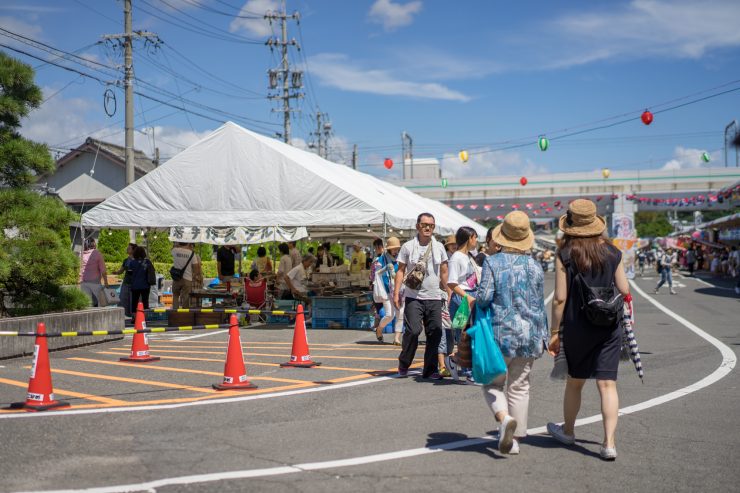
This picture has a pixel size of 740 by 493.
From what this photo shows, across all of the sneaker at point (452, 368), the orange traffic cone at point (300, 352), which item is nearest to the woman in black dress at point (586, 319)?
the sneaker at point (452, 368)

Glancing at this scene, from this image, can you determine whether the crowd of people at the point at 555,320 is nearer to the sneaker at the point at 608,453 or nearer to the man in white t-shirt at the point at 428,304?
the sneaker at the point at 608,453

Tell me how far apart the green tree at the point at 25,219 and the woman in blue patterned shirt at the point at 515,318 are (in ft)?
29.2

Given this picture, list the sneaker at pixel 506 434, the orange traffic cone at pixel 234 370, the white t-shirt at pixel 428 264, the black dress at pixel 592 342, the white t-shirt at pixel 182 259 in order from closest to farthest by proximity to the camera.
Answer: the sneaker at pixel 506 434 → the black dress at pixel 592 342 → the orange traffic cone at pixel 234 370 → the white t-shirt at pixel 428 264 → the white t-shirt at pixel 182 259

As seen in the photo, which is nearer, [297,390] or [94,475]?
[94,475]

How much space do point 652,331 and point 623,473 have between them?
10779 millimetres

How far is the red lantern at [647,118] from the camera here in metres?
25.4

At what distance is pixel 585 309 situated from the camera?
551cm

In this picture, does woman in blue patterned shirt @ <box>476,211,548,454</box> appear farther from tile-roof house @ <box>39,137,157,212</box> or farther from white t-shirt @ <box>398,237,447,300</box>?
tile-roof house @ <box>39,137,157,212</box>

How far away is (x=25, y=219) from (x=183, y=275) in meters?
5.21

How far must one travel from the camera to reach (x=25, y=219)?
481 inches

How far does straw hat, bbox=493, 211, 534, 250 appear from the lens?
591cm

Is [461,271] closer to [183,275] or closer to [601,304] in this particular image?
[601,304]

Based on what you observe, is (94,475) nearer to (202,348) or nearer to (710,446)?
(710,446)

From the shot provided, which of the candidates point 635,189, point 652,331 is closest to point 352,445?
point 652,331
